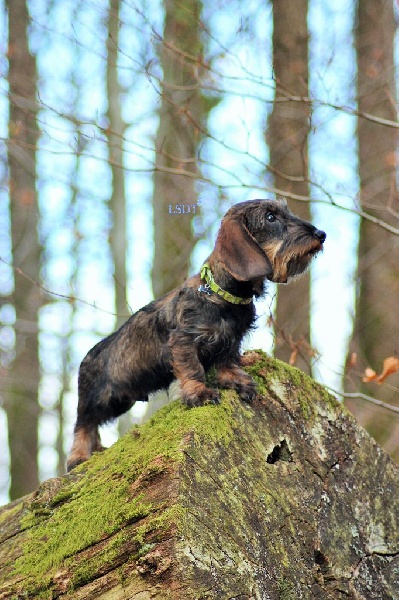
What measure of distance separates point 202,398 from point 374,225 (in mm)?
5748

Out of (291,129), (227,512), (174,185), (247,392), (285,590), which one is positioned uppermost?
(174,185)

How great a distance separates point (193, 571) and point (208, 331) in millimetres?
1723

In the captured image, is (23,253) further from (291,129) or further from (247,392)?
(247,392)

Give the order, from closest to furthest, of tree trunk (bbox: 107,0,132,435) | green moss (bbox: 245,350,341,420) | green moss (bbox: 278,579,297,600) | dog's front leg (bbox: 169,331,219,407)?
green moss (bbox: 278,579,297,600)
dog's front leg (bbox: 169,331,219,407)
green moss (bbox: 245,350,341,420)
tree trunk (bbox: 107,0,132,435)

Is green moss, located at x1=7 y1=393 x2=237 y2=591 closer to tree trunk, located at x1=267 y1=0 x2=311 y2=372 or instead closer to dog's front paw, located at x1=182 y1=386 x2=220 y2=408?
dog's front paw, located at x1=182 y1=386 x2=220 y2=408

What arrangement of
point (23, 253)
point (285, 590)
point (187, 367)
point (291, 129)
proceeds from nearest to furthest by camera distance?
point (285, 590) → point (187, 367) → point (291, 129) → point (23, 253)

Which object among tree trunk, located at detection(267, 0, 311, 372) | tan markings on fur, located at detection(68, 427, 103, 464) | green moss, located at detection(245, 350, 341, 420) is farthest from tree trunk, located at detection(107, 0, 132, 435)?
green moss, located at detection(245, 350, 341, 420)

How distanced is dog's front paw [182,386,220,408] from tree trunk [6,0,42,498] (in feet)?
27.8

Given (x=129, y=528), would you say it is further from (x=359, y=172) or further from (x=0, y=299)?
(x=0, y=299)

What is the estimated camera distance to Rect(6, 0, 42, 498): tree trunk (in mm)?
12172

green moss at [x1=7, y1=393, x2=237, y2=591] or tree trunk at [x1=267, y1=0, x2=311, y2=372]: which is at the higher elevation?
tree trunk at [x1=267, y1=0, x2=311, y2=372]

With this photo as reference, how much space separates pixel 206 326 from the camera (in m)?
4.42

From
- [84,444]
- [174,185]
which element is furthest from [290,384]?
[174,185]

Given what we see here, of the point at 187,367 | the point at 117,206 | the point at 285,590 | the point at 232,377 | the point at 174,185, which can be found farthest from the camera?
the point at 117,206
